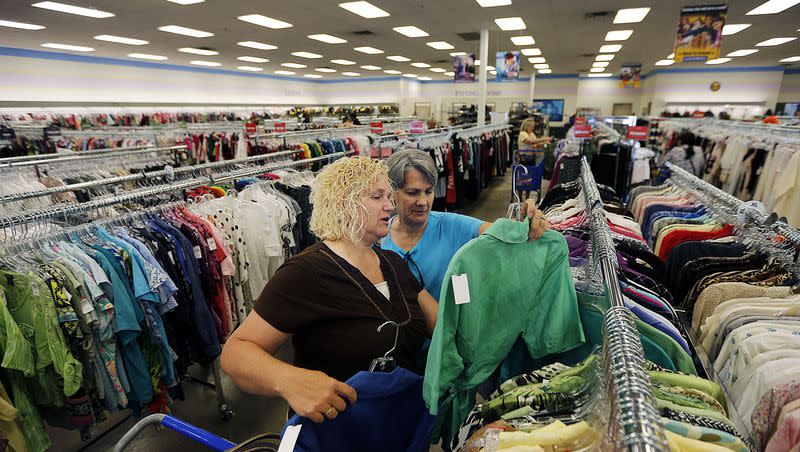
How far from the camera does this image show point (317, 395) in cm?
107

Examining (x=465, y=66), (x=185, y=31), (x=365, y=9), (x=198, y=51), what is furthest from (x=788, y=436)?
(x=198, y=51)

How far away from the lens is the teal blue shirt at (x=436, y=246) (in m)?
2.01

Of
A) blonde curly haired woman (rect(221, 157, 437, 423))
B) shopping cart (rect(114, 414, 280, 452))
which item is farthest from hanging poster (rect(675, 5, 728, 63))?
shopping cart (rect(114, 414, 280, 452))

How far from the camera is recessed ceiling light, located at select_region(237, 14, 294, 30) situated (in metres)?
8.25

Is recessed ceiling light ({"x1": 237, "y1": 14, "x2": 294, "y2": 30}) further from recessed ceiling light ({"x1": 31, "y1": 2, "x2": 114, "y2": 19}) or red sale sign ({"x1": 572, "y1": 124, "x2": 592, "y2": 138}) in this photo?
red sale sign ({"x1": 572, "y1": 124, "x2": 592, "y2": 138})

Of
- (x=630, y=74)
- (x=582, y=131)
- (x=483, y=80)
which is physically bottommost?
(x=582, y=131)

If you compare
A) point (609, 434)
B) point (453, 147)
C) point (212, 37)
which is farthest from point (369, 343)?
point (212, 37)

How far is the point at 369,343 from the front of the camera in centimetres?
135

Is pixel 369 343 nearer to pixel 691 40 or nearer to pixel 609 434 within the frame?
pixel 609 434

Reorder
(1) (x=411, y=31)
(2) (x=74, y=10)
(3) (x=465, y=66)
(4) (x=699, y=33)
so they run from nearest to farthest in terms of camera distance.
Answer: (4) (x=699, y=33) < (2) (x=74, y=10) < (3) (x=465, y=66) < (1) (x=411, y=31)

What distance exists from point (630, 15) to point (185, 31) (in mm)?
9930

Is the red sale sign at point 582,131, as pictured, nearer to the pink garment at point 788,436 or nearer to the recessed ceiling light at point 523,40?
the pink garment at point 788,436

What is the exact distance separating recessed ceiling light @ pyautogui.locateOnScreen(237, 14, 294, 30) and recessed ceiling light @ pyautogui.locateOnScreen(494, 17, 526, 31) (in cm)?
475

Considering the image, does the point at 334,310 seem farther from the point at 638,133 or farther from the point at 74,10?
the point at 74,10
